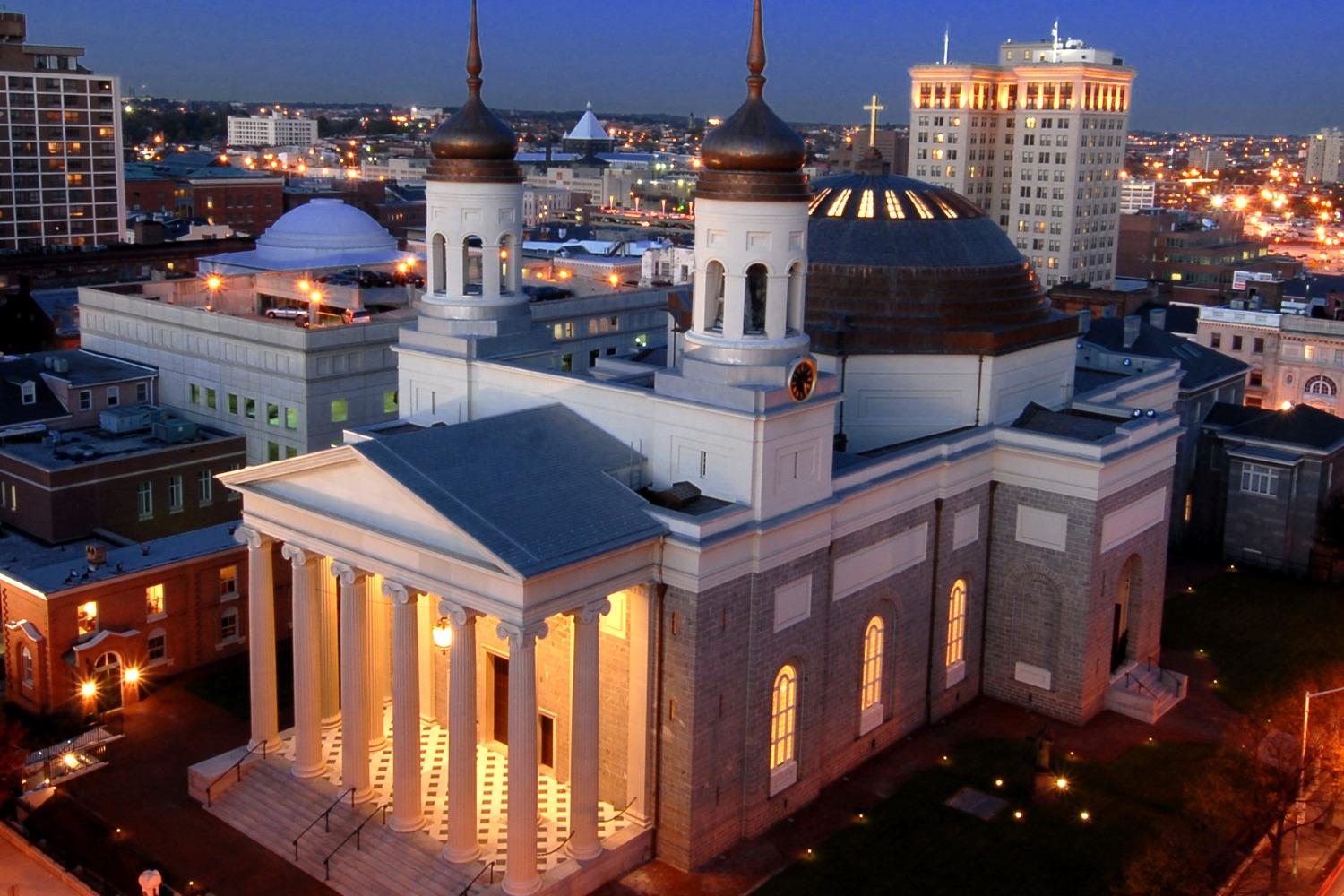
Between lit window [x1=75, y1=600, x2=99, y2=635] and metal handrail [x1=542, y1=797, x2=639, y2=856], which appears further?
lit window [x1=75, y1=600, x2=99, y2=635]

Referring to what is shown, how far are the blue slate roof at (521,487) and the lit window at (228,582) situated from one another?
17.2 meters

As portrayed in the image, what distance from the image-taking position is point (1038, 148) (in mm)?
148875


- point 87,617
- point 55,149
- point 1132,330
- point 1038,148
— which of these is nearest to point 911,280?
point 87,617

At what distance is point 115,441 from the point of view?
194 feet

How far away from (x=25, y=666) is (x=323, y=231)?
57.3m

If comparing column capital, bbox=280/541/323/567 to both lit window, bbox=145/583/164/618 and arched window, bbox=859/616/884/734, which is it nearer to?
lit window, bbox=145/583/164/618

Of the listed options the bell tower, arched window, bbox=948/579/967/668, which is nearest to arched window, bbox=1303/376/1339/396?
arched window, bbox=948/579/967/668

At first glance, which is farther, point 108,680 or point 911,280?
point 911,280

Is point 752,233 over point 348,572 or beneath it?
over

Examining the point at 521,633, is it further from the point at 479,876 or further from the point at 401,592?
the point at 479,876

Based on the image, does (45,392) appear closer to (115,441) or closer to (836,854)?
(115,441)

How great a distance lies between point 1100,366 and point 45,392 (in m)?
48.2

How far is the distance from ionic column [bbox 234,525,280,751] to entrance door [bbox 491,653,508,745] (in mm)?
6329

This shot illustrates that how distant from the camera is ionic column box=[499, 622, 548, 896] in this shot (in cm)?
3156
